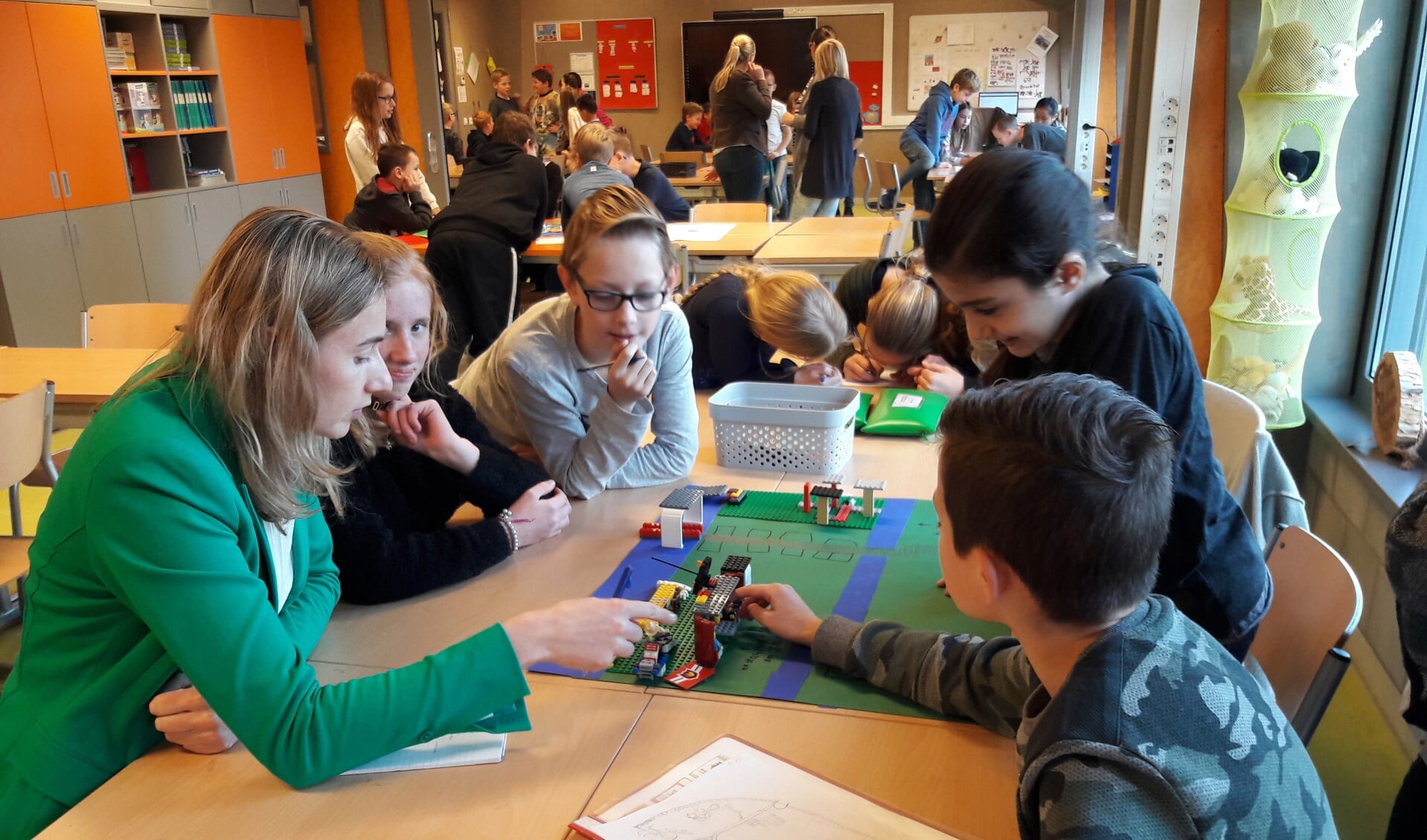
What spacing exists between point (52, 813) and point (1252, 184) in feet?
10.5

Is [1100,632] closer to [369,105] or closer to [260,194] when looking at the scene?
[369,105]

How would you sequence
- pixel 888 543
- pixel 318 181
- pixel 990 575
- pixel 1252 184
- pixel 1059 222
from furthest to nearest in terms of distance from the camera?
1. pixel 318 181
2. pixel 1252 184
3. pixel 888 543
4. pixel 1059 222
5. pixel 990 575

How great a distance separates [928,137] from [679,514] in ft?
24.5

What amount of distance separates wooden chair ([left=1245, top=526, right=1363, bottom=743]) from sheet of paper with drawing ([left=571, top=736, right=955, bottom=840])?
1.88ft

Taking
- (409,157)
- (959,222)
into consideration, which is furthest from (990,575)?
(409,157)

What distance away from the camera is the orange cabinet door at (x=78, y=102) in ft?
18.3

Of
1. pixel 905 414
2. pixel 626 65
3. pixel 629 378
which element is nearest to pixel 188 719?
pixel 629 378

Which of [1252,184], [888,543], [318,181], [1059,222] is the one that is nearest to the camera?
[1059,222]

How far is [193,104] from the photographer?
21.6 ft

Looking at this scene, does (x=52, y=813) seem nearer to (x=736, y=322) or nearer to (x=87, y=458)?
(x=87, y=458)

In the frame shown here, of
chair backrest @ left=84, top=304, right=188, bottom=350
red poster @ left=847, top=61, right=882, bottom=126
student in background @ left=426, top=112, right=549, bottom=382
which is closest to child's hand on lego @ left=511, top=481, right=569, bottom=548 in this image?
chair backrest @ left=84, top=304, right=188, bottom=350

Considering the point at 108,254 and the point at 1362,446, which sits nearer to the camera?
the point at 1362,446

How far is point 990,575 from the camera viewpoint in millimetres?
940

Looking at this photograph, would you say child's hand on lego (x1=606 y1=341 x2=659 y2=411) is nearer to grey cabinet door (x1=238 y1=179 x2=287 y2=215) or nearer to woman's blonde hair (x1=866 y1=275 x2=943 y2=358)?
woman's blonde hair (x1=866 y1=275 x2=943 y2=358)
